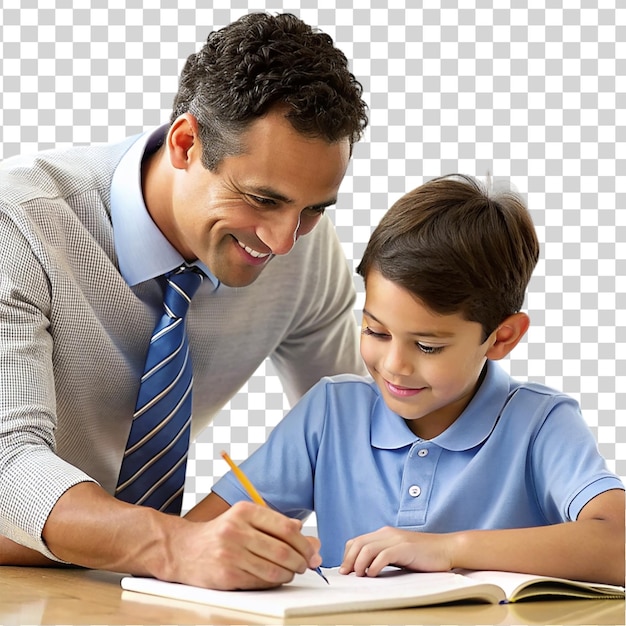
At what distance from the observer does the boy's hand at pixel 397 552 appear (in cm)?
131

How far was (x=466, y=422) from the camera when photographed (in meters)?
1.57

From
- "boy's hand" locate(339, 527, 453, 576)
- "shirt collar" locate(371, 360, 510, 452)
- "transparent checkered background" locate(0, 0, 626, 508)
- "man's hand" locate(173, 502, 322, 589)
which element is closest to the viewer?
"man's hand" locate(173, 502, 322, 589)

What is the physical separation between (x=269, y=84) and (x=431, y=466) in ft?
2.07

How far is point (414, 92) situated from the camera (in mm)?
2627

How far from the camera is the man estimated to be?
1454 millimetres

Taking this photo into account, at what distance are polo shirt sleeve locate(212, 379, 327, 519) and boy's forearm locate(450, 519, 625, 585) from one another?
331mm

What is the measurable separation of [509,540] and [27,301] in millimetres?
781

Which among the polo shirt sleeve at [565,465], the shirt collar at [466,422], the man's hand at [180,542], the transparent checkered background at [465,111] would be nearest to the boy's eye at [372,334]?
the shirt collar at [466,422]

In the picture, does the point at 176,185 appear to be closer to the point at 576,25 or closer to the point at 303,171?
the point at 303,171

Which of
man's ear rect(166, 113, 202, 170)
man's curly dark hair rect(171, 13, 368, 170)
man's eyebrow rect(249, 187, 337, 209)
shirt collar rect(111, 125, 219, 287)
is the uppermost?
man's curly dark hair rect(171, 13, 368, 170)

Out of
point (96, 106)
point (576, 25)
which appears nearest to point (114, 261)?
point (96, 106)

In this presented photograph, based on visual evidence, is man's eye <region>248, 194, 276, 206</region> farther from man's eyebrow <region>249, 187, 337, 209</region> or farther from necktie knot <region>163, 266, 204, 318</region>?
necktie knot <region>163, 266, 204, 318</region>

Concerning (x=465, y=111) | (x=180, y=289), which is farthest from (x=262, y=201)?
(x=465, y=111)

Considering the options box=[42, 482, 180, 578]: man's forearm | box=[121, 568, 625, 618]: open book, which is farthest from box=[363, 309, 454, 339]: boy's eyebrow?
box=[42, 482, 180, 578]: man's forearm
